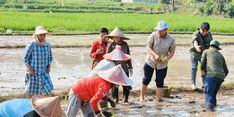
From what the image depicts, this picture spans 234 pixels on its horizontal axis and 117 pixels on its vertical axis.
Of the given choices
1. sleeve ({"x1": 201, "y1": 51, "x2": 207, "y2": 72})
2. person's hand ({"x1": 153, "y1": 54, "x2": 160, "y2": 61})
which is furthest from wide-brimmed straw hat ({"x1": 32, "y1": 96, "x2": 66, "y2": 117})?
person's hand ({"x1": 153, "y1": 54, "x2": 160, "y2": 61})

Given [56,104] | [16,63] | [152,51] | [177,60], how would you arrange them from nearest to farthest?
[56,104], [152,51], [16,63], [177,60]

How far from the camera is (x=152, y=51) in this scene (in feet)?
33.6

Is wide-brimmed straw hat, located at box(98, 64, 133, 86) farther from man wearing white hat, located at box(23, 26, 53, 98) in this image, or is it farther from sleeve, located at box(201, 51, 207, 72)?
sleeve, located at box(201, 51, 207, 72)

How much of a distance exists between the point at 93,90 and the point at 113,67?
0.38m

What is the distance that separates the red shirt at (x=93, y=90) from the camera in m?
6.09

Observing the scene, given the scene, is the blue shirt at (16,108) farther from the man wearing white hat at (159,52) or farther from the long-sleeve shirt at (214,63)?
the man wearing white hat at (159,52)

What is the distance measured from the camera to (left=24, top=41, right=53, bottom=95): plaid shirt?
26.8 feet

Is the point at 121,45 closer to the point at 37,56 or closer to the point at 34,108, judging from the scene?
the point at 37,56

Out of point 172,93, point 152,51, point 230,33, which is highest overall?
point 152,51

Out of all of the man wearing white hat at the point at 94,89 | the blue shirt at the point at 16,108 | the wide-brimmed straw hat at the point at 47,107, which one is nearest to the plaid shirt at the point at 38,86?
the man wearing white hat at the point at 94,89

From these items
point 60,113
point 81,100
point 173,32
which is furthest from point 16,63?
point 173,32

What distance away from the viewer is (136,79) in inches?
541

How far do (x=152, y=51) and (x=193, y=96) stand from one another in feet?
6.44

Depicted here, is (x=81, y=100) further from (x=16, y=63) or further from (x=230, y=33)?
(x=230, y=33)
